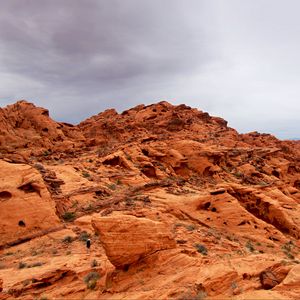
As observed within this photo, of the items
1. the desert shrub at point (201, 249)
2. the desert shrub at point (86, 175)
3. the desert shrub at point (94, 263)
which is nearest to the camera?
the desert shrub at point (94, 263)

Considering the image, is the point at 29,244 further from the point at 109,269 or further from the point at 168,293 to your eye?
the point at 168,293

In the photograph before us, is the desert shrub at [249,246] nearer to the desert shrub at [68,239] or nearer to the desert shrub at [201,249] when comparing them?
the desert shrub at [201,249]

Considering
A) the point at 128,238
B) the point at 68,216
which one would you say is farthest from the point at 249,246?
the point at 68,216

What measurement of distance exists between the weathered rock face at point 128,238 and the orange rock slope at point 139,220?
41 millimetres

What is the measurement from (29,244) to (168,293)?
11.5 metres

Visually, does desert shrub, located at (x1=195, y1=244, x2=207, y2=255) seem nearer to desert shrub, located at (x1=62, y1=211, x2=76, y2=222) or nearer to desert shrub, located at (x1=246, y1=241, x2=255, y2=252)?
desert shrub, located at (x1=246, y1=241, x2=255, y2=252)

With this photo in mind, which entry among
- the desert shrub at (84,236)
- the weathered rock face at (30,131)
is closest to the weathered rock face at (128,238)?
the desert shrub at (84,236)

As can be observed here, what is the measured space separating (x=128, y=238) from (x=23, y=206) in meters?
11.4

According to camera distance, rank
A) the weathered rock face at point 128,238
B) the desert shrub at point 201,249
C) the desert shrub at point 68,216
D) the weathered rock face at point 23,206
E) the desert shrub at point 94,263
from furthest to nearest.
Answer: the desert shrub at point 68,216
the weathered rock face at point 23,206
the desert shrub at point 201,249
the desert shrub at point 94,263
the weathered rock face at point 128,238

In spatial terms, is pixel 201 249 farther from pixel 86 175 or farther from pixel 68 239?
pixel 86 175

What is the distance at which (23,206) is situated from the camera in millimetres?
21016

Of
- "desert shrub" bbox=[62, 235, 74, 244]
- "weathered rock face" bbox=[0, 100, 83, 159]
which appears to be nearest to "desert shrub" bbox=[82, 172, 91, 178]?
"desert shrub" bbox=[62, 235, 74, 244]

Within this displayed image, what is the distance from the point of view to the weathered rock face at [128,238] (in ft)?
40.7

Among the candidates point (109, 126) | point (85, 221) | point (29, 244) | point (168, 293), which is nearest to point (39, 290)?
point (168, 293)
